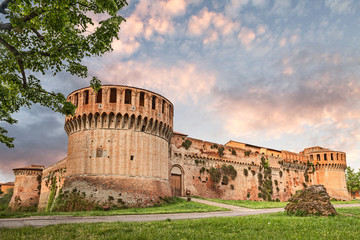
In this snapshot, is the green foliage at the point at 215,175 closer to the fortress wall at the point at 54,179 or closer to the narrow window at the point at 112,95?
the narrow window at the point at 112,95

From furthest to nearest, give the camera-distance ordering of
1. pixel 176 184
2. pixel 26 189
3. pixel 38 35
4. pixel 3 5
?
pixel 26 189
pixel 176 184
pixel 38 35
pixel 3 5

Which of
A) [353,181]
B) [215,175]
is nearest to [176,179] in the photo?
[215,175]

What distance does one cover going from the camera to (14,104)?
13.6m

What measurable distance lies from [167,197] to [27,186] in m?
33.3

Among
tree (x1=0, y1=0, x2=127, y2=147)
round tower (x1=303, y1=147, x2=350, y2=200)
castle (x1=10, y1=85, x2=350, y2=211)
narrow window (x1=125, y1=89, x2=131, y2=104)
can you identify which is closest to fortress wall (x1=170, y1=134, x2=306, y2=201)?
A: castle (x1=10, y1=85, x2=350, y2=211)

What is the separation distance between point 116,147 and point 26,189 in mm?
32175

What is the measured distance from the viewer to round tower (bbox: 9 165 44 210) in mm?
46500

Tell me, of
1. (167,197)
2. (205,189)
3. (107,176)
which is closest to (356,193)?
(205,189)

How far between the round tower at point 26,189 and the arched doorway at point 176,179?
27346 mm

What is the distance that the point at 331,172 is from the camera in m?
54.2

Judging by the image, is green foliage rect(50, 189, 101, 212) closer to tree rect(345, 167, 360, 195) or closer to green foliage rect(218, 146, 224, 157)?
green foliage rect(218, 146, 224, 157)

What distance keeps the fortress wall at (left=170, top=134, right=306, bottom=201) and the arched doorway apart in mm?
484

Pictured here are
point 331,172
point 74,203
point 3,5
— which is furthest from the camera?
point 331,172

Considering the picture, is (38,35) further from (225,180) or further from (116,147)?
(225,180)
